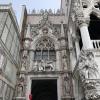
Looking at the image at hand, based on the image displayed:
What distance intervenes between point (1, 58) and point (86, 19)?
6152 millimetres

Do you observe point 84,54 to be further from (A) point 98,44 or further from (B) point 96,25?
(B) point 96,25

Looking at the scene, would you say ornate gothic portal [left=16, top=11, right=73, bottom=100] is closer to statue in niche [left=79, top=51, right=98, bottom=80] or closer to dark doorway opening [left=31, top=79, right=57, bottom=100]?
dark doorway opening [left=31, top=79, right=57, bottom=100]

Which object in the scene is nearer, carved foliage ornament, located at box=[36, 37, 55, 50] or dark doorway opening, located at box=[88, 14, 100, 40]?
dark doorway opening, located at box=[88, 14, 100, 40]

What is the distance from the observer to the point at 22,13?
16.0 m

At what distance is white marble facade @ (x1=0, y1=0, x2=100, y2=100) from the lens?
7.95 metres

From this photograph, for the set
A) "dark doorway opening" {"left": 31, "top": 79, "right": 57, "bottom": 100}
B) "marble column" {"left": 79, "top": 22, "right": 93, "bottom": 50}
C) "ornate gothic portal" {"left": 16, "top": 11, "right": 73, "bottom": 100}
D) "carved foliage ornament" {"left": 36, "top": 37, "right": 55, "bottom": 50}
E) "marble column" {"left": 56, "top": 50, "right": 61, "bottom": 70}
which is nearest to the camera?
"marble column" {"left": 79, "top": 22, "right": 93, "bottom": 50}

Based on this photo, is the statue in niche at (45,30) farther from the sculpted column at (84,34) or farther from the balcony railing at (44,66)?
the sculpted column at (84,34)

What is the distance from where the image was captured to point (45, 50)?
1454cm

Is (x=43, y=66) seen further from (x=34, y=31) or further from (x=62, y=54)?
(x=34, y=31)

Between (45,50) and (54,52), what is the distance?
3.15 feet

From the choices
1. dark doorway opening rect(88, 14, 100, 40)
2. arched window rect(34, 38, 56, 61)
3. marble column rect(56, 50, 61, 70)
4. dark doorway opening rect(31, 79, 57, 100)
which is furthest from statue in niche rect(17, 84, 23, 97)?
dark doorway opening rect(88, 14, 100, 40)

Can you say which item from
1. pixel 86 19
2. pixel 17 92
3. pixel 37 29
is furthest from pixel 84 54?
pixel 37 29

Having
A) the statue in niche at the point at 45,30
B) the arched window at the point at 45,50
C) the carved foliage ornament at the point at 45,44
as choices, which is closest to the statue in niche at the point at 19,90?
the arched window at the point at 45,50

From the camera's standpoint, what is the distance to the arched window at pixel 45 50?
1403cm
